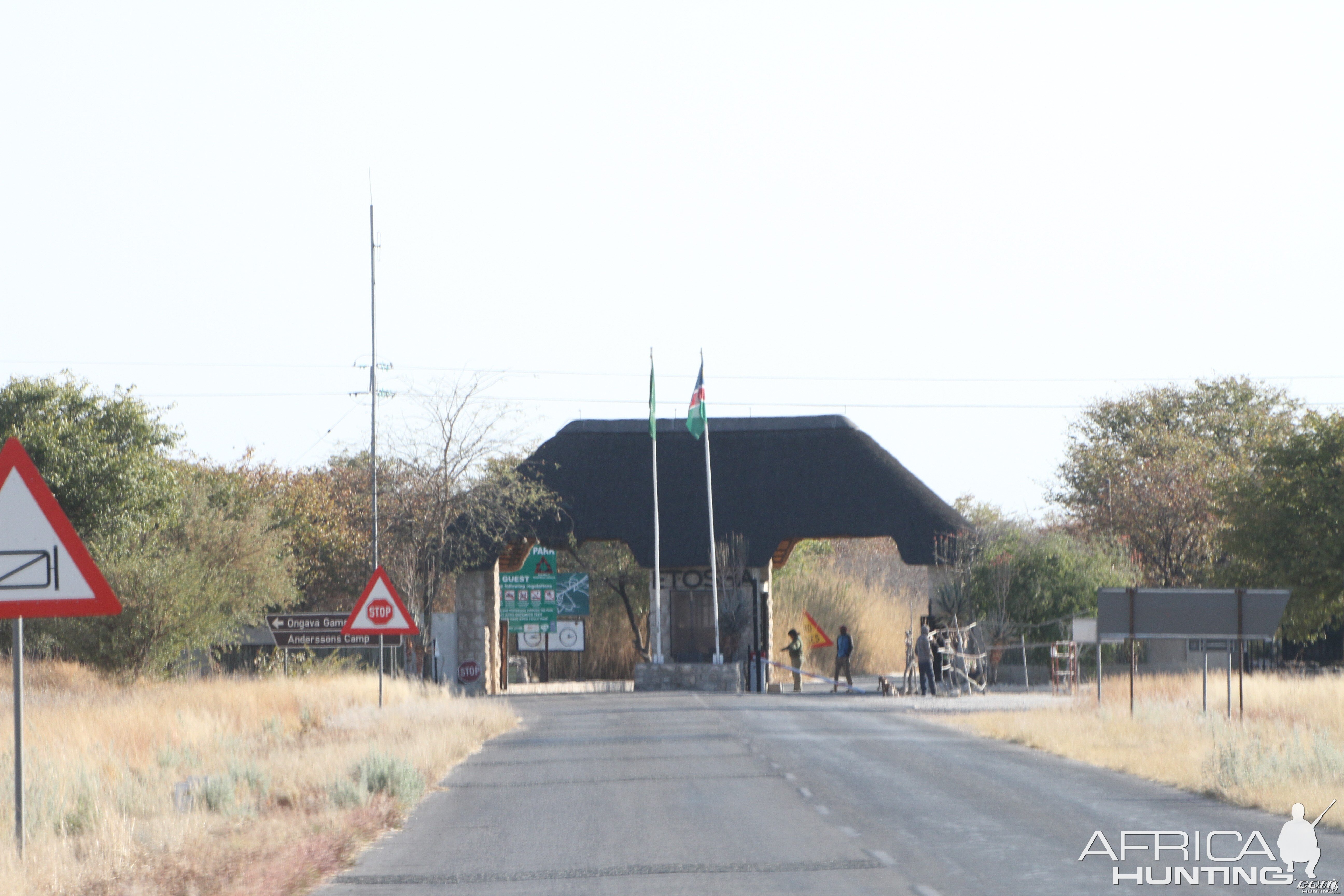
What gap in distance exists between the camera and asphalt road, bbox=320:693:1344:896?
981cm

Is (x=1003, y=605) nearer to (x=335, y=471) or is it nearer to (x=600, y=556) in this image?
(x=600, y=556)

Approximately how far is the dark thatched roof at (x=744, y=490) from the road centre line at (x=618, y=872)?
31777mm

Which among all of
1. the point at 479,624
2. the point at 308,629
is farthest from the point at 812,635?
the point at 308,629

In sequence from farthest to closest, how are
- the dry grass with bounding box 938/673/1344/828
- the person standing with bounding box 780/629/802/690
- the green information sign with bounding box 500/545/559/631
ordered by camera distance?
the green information sign with bounding box 500/545/559/631 → the person standing with bounding box 780/629/802/690 → the dry grass with bounding box 938/673/1344/828

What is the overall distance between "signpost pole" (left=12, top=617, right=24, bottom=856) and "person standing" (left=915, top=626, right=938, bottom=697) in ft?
89.0

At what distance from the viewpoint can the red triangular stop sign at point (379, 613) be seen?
71.1ft

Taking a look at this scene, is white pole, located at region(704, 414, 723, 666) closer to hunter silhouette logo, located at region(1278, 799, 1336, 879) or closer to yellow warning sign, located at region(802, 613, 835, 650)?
yellow warning sign, located at region(802, 613, 835, 650)

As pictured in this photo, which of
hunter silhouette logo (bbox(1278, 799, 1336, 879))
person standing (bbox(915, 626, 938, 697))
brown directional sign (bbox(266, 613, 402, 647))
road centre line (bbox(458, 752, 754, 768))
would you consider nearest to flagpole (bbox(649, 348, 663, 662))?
person standing (bbox(915, 626, 938, 697))

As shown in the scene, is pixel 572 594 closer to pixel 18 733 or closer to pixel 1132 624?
pixel 1132 624

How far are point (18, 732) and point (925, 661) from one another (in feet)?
91.3

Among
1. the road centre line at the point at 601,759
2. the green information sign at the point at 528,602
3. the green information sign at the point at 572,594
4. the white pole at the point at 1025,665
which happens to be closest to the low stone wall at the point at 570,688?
the green information sign at the point at 528,602

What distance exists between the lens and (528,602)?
142 ft

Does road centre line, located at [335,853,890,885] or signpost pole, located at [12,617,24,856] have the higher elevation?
signpost pole, located at [12,617,24,856]

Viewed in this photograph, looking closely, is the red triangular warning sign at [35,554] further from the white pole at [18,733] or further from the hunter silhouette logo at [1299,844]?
the hunter silhouette logo at [1299,844]
